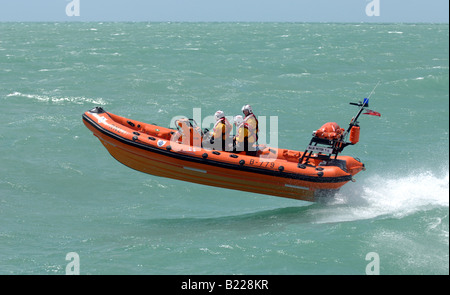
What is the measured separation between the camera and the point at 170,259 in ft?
28.2

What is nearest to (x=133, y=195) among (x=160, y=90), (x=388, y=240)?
(x=388, y=240)

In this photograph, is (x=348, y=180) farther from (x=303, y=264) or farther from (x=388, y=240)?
(x=303, y=264)

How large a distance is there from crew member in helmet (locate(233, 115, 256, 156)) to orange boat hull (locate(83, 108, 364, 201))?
0.82 feet

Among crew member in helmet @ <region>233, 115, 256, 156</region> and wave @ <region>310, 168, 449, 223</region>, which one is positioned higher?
crew member in helmet @ <region>233, 115, 256, 156</region>

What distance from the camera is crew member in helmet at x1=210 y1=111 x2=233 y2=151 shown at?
10453 mm

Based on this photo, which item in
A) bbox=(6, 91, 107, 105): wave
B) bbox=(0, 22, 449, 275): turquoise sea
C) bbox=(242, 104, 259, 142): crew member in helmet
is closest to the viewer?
bbox=(0, 22, 449, 275): turquoise sea

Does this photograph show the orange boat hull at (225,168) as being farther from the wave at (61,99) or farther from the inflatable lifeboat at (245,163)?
the wave at (61,99)

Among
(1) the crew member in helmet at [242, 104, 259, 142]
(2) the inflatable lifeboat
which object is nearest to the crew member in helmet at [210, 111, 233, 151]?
(2) the inflatable lifeboat

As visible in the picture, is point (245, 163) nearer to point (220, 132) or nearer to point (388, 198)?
point (220, 132)

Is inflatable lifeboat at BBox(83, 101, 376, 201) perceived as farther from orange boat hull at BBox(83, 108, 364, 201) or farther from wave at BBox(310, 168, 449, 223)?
wave at BBox(310, 168, 449, 223)

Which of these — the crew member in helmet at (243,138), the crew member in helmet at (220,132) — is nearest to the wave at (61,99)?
the crew member in helmet at (220,132)

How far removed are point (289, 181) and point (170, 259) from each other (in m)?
2.94

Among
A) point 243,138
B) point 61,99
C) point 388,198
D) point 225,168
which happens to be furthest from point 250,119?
point 61,99

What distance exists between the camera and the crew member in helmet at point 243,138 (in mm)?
10445
